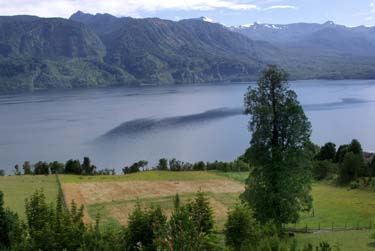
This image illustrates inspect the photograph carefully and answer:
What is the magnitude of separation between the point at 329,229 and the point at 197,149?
72793 millimetres

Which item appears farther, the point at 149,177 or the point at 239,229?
the point at 149,177

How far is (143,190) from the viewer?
57344mm

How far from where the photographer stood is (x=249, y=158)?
1089 inches

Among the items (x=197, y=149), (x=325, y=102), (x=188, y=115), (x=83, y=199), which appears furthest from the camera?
(x=325, y=102)

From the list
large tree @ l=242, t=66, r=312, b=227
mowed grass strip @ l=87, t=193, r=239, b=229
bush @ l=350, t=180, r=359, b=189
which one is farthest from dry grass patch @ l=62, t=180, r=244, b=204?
large tree @ l=242, t=66, r=312, b=227

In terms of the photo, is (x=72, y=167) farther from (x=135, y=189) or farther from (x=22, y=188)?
(x=135, y=189)

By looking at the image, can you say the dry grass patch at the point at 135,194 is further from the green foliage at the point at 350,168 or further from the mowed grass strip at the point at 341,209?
the green foliage at the point at 350,168

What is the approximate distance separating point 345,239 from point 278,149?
7794 mm

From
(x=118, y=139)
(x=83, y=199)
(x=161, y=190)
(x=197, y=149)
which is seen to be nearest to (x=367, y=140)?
(x=197, y=149)

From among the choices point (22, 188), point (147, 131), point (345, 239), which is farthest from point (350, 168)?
point (147, 131)

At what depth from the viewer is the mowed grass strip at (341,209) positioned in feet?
121

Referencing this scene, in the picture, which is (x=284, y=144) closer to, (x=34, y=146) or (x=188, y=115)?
(x=34, y=146)

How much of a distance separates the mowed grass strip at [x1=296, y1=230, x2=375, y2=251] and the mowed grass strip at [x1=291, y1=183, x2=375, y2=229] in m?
4.69

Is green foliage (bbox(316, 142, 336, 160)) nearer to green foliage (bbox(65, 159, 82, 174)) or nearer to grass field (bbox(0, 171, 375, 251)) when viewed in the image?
grass field (bbox(0, 171, 375, 251))
